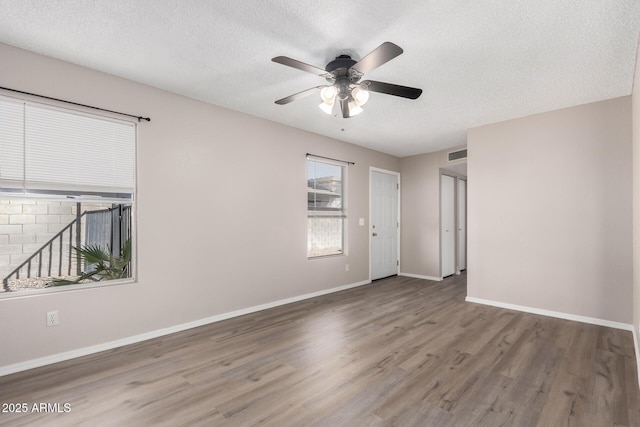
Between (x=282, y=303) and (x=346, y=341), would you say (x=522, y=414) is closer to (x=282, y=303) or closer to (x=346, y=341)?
(x=346, y=341)

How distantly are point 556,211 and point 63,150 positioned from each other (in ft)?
17.3

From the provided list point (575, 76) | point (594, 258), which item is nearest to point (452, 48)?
point (575, 76)

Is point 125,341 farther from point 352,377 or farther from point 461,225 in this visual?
point 461,225

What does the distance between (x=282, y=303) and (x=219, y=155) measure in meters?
2.16

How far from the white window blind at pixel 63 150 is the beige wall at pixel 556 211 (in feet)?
14.3

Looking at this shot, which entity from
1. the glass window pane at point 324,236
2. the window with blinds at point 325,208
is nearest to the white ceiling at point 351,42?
the window with blinds at point 325,208

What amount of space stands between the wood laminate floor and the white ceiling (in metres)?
2.54

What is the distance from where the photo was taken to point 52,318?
8.41ft

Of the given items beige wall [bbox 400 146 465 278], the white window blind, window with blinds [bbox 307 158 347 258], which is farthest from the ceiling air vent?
the white window blind

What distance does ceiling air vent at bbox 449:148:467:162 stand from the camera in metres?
5.38

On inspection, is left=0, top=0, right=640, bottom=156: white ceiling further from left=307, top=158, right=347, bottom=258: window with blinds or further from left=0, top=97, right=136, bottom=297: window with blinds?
left=307, top=158, right=347, bottom=258: window with blinds

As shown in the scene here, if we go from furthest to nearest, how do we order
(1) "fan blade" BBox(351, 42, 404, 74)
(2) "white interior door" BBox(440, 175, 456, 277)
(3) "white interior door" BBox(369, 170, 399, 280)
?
(2) "white interior door" BBox(440, 175, 456, 277)
(3) "white interior door" BBox(369, 170, 399, 280)
(1) "fan blade" BBox(351, 42, 404, 74)

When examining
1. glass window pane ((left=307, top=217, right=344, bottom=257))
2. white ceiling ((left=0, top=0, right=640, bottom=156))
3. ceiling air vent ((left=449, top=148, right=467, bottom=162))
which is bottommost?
glass window pane ((left=307, top=217, right=344, bottom=257))

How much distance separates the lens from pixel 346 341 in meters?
2.99
